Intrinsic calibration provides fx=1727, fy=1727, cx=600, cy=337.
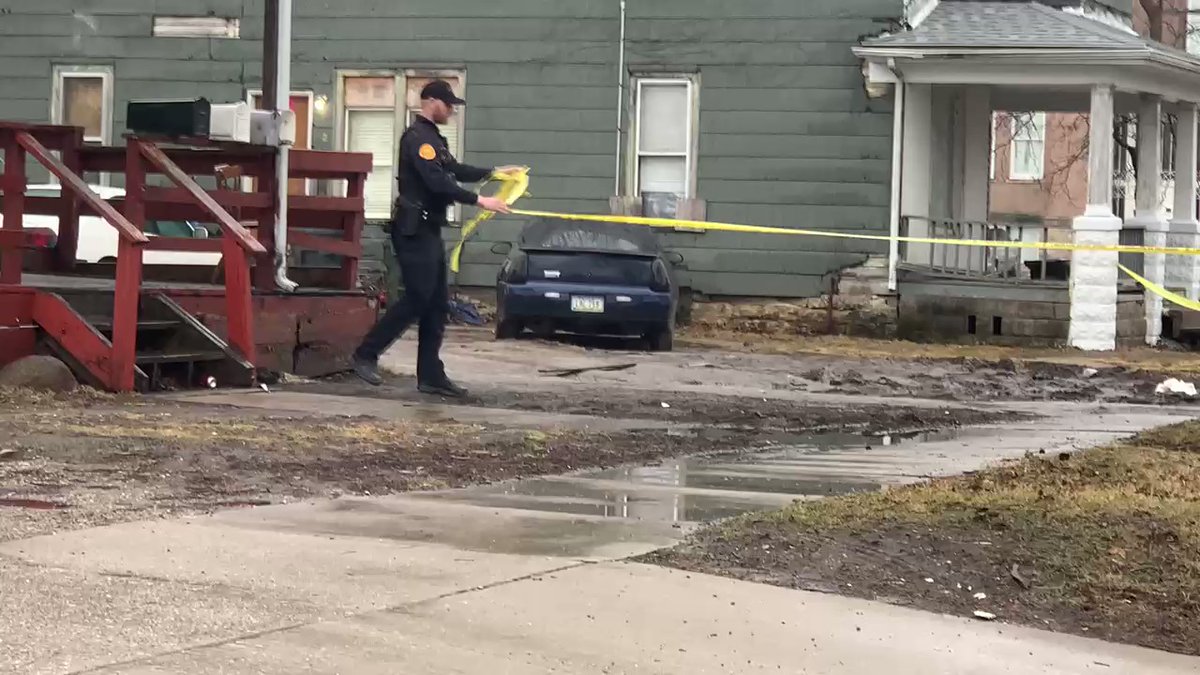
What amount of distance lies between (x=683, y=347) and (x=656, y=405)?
681 centimetres

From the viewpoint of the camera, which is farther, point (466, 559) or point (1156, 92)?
point (1156, 92)

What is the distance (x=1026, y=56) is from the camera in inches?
767

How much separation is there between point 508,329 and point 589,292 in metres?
1.07

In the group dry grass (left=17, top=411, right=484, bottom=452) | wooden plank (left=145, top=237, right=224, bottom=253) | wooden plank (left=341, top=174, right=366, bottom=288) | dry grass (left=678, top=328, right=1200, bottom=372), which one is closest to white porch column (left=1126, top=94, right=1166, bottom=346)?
dry grass (left=678, top=328, right=1200, bottom=372)

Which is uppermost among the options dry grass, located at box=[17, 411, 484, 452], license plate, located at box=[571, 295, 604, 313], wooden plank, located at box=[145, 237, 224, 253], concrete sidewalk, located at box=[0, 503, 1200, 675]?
wooden plank, located at box=[145, 237, 224, 253]

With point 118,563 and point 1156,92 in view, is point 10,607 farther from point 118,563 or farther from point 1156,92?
point 1156,92

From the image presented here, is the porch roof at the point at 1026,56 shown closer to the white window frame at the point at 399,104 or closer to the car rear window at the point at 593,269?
the car rear window at the point at 593,269

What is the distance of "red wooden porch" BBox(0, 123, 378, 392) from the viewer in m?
10.3

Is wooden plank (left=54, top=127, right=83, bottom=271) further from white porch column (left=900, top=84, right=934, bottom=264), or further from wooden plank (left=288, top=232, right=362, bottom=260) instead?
white porch column (left=900, top=84, right=934, bottom=264)

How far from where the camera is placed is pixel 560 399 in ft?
38.0

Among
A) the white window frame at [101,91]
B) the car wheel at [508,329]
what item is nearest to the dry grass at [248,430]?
the car wheel at [508,329]

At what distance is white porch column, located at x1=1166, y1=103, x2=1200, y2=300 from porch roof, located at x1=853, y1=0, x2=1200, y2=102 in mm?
1466

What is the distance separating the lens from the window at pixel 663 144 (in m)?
21.3

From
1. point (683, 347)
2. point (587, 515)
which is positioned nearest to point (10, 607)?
point (587, 515)
